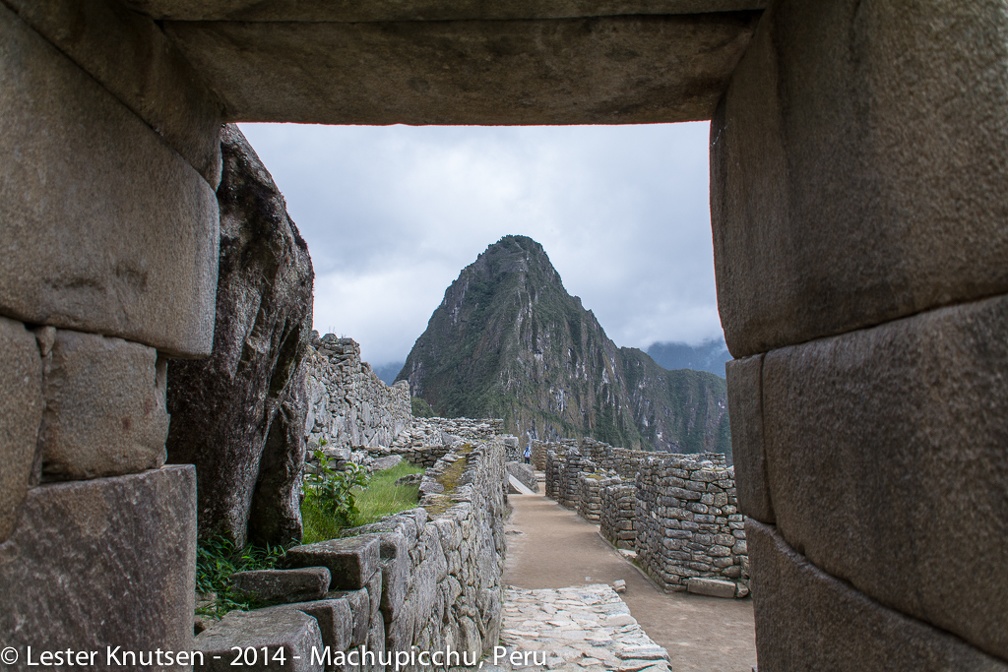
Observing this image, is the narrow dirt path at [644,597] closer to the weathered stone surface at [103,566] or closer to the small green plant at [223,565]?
the small green plant at [223,565]

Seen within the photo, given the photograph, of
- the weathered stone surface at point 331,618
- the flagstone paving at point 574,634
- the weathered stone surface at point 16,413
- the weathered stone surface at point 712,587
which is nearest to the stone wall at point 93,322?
the weathered stone surface at point 16,413

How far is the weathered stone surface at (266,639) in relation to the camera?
2.49 meters

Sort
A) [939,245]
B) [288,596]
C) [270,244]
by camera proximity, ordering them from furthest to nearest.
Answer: [270,244], [288,596], [939,245]

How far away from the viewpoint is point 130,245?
199 centimetres

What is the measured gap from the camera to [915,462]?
137 cm

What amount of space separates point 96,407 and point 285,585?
1.76 metres

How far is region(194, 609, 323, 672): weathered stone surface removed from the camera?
8.16 feet

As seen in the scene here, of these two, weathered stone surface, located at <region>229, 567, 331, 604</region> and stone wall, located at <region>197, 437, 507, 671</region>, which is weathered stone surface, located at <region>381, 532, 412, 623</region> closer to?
stone wall, located at <region>197, 437, 507, 671</region>

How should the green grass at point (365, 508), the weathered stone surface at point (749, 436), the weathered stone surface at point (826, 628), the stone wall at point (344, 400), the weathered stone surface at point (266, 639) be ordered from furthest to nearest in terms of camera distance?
the stone wall at point (344, 400), the green grass at point (365, 508), the weathered stone surface at point (266, 639), the weathered stone surface at point (749, 436), the weathered stone surface at point (826, 628)

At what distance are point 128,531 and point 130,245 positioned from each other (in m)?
0.84

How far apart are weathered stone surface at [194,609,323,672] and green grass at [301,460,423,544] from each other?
180 cm

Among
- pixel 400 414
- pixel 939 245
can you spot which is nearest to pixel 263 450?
pixel 939 245

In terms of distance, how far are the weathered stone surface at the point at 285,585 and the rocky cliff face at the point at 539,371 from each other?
85.2m

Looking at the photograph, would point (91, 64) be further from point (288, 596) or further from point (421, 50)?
point (288, 596)
